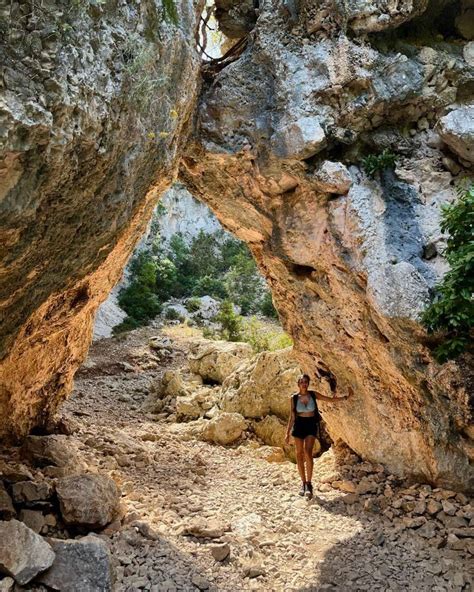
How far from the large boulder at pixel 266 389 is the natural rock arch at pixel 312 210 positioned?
2004 mm

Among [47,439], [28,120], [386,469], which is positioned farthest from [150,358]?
[28,120]

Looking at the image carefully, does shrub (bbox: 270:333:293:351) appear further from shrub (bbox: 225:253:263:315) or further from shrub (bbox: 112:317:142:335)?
shrub (bbox: 225:253:263:315)

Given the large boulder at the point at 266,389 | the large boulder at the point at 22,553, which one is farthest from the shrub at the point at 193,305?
the large boulder at the point at 22,553

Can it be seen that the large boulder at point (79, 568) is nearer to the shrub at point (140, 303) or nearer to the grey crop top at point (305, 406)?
the grey crop top at point (305, 406)

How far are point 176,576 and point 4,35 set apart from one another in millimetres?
5498

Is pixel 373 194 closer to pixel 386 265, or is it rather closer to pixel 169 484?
pixel 386 265

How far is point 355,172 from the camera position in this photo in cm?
777

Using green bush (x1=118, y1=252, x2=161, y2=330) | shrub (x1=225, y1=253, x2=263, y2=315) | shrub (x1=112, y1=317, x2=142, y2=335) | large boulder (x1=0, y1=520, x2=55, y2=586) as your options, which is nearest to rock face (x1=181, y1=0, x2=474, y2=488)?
large boulder (x1=0, y1=520, x2=55, y2=586)

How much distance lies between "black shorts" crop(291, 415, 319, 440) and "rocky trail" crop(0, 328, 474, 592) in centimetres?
110

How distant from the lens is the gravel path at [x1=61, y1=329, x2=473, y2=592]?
545 cm

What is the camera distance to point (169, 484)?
312 inches

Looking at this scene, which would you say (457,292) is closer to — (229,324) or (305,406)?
(305,406)

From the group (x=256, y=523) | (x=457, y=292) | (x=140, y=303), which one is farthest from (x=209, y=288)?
(x=457, y=292)

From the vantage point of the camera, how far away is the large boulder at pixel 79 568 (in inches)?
179
